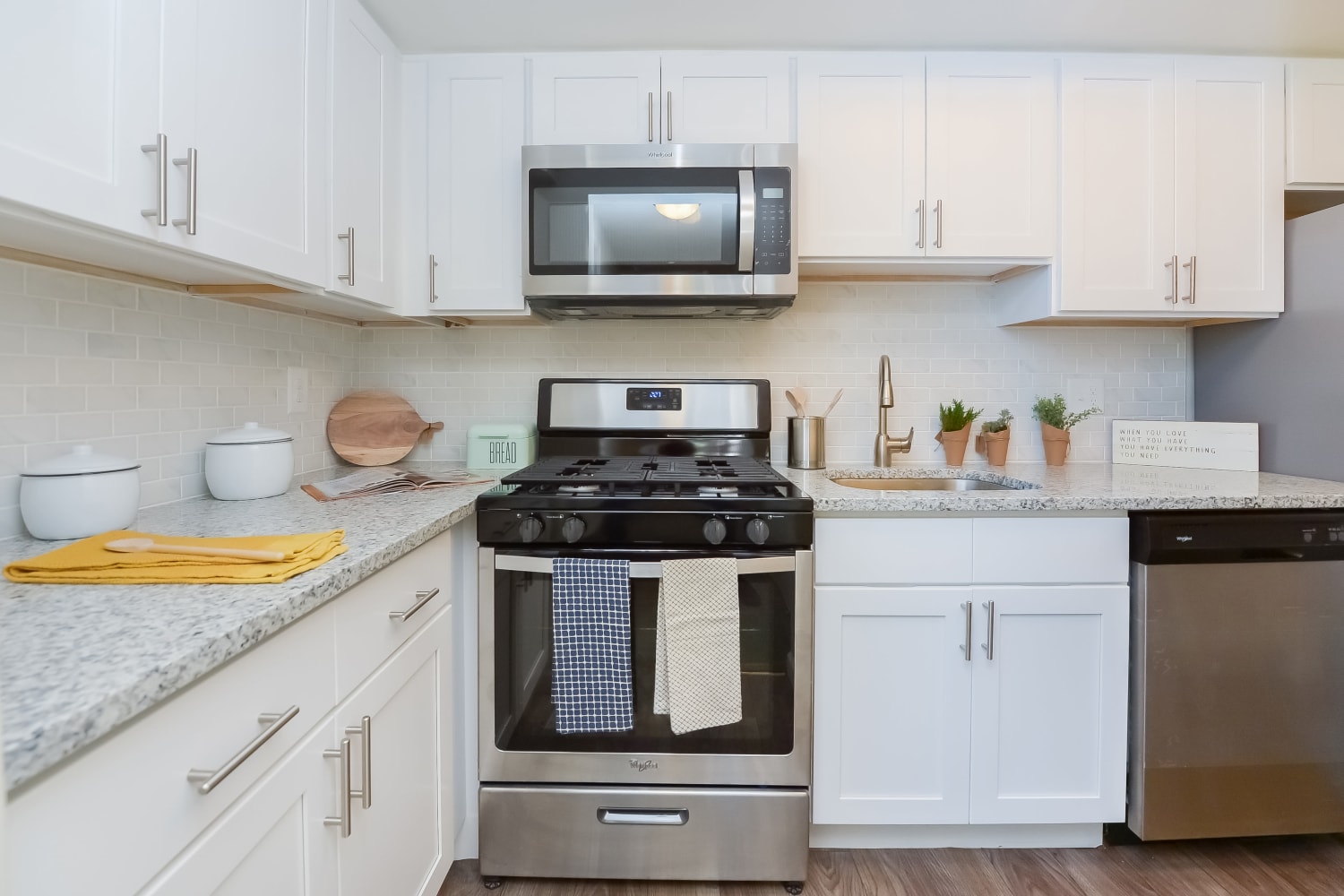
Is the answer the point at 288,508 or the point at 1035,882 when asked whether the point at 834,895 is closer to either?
the point at 1035,882

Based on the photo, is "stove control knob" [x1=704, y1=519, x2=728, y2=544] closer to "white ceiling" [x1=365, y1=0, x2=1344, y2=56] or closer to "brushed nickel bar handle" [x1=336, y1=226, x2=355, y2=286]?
"brushed nickel bar handle" [x1=336, y1=226, x2=355, y2=286]

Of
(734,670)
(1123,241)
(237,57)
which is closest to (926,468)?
(1123,241)

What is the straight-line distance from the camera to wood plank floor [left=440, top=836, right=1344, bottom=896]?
5.35 ft

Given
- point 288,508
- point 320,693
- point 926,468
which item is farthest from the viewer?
point 926,468

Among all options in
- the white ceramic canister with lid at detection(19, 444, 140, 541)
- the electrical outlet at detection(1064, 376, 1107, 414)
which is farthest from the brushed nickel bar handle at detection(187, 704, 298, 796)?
the electrical outlet at detection(1064, 376, 1107, 414)

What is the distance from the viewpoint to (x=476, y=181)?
6.54 feet

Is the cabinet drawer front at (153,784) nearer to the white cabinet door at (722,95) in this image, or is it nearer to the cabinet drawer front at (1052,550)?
the cabinet drawer front at (1052,550)

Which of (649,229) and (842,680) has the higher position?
(649,229)

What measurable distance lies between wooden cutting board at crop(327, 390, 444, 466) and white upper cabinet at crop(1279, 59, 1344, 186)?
9.40 feet

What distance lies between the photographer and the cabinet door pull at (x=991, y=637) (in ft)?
5.49

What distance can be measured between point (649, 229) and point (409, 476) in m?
0.96

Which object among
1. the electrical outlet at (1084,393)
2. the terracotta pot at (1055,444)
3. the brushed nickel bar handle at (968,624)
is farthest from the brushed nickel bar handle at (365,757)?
the electrical outlet at (1084,393)

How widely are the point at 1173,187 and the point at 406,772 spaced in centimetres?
257

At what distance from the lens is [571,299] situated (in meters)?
1.97
